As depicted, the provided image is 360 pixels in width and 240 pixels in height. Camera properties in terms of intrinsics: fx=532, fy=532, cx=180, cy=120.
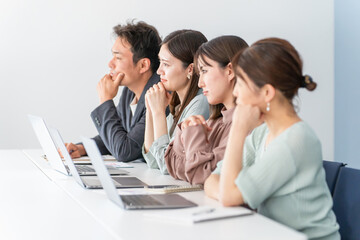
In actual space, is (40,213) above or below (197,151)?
above

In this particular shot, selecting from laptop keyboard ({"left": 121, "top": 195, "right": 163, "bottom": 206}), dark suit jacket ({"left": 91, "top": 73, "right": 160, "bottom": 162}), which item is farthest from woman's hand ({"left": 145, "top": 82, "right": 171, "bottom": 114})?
laptop keyboard ({"left": 121, "top": 195, "right": 163, "bottom": 206})

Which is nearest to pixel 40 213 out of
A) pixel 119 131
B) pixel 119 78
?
pixel 119 131

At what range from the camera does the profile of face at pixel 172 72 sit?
7.97 feet

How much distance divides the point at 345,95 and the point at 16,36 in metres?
2.83

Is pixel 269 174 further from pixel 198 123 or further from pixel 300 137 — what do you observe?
pixel 198 123

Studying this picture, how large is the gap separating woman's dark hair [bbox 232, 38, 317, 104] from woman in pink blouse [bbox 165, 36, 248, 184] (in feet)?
1.64

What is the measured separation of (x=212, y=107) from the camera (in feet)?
6.85

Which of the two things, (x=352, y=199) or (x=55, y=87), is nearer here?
(x=352, y=199)

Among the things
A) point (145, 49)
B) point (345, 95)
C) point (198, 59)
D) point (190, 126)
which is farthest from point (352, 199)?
point (345, 95)

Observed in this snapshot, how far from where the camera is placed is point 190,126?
1.89 metres

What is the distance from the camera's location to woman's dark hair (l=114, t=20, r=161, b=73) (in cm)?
288

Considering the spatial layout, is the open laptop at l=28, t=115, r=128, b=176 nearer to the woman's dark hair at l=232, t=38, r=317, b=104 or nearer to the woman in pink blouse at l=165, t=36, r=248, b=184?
the woman in pink blouse at l=165, t=36, r=248, b=184

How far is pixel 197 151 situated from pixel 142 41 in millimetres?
1193

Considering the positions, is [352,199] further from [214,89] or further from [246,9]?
[246,9]
